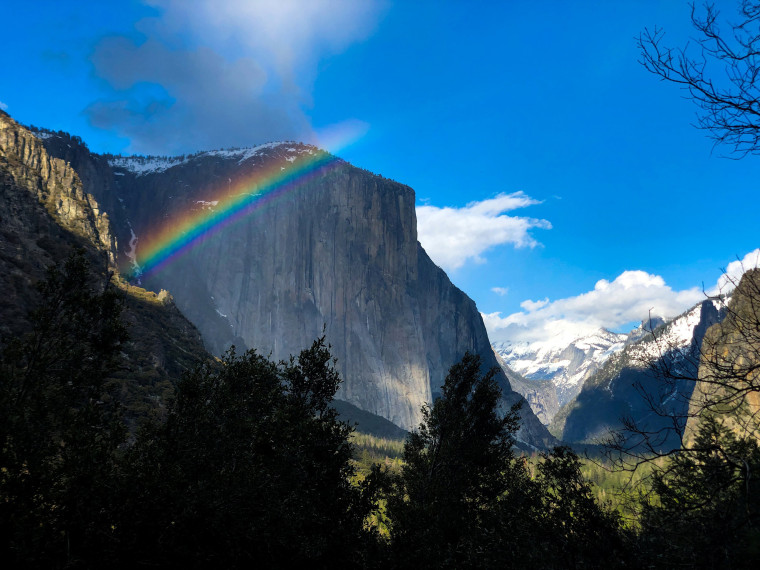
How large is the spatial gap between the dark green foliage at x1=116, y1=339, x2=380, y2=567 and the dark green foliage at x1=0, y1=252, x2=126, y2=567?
1.14 m

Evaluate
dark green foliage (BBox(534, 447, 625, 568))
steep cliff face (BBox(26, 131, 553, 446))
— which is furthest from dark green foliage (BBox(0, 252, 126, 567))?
steep cliff face (BBox(26, 131, 553, 446))

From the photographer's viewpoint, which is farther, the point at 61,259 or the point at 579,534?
the point at 61,259

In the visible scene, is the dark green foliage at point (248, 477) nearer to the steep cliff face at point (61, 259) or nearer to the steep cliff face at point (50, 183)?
the steep cliff face at point (61, 259)

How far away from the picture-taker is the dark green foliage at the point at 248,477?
11883 mm

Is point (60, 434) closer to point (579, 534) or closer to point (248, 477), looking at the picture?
point (248, 477)

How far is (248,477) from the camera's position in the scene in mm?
14250

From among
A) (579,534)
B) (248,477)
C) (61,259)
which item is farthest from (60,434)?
(61,259)

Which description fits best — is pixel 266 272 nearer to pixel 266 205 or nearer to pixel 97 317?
pixel 266 205

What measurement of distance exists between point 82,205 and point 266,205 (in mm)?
90641

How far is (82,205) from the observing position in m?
89.9

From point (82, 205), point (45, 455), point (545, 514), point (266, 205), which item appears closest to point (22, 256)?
point (82, 205)

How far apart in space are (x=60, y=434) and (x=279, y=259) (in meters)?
161

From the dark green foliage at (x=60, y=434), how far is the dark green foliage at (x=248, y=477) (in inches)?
44.9

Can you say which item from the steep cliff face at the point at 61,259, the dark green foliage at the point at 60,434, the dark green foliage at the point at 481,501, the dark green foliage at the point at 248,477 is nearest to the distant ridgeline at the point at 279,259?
the steep cliff face at the point at 61,259
